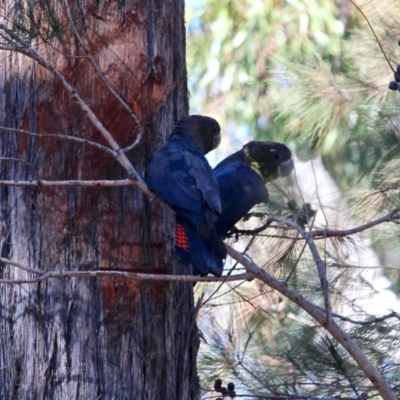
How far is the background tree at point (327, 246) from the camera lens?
311 centimetres

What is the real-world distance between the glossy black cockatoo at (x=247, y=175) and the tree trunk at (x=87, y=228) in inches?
19.0

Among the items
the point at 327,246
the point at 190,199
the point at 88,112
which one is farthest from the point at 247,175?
the point at 88,112

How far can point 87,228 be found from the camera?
8.37ft

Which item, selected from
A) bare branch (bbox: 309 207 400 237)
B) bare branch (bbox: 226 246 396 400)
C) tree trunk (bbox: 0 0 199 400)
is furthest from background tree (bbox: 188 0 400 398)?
tree trunk (bbox: 0 0 199 400)

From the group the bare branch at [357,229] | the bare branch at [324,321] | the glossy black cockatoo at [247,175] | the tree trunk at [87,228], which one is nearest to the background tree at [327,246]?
the bare branch at [357,229]

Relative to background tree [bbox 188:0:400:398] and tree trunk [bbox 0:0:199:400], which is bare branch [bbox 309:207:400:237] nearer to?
background tree [bbox 188:0:400:398]

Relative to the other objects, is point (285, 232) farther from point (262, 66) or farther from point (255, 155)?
point (262, 66)

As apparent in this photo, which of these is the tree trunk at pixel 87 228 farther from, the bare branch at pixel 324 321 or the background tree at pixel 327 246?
Result: the bare branch at pixel 324 321

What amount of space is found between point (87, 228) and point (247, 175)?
95cm

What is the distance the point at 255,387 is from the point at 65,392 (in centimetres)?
102

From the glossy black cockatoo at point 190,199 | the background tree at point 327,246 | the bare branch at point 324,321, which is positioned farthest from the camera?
the background tree at point 327,246

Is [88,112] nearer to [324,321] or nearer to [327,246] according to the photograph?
[324,321]

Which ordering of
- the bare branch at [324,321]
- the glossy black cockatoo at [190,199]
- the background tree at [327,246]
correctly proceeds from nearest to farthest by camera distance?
the bare branch at [324,321] < the glossy black cockatoo at [190,199] < the background tree at [327,246]

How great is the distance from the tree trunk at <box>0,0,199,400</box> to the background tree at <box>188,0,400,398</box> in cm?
40
